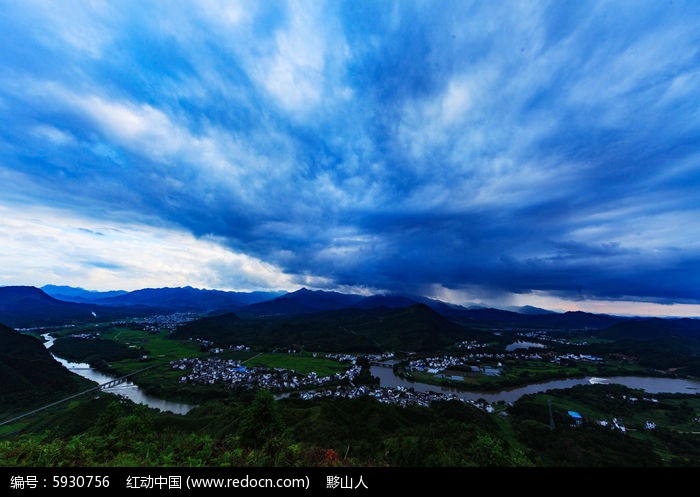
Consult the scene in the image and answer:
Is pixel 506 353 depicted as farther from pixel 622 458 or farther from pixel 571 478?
pixel 571 478

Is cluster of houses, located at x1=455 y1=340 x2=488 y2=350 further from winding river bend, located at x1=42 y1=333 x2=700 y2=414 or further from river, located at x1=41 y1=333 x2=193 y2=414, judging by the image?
river, located at x1=41 y1=333 x2=193 y2=414

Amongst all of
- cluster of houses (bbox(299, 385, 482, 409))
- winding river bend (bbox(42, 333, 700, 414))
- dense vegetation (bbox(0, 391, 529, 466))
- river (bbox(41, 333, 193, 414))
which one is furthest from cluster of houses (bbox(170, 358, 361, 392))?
dense vegetation (bbox(0, 391, 529, 466))

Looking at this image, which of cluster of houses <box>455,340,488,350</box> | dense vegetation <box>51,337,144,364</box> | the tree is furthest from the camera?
cluster of houses <box>455,340,488,350</box>

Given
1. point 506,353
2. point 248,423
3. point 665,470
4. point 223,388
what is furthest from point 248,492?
point 506,353

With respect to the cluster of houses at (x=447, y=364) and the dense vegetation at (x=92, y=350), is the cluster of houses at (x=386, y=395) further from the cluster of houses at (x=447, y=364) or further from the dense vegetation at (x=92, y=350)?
the dense vegetation at (x=92, y=350)

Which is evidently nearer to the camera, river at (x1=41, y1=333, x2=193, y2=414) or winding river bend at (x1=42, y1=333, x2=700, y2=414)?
river at (x1=41, y1=333, x2=193, y2=414)

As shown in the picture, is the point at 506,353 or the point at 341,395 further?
the point at 506,353

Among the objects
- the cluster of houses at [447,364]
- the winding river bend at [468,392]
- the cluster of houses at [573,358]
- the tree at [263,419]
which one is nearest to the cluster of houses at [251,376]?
the winding river bend at [468,392]
